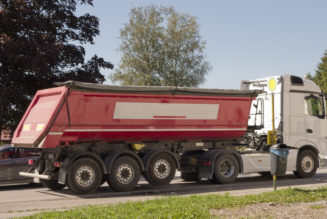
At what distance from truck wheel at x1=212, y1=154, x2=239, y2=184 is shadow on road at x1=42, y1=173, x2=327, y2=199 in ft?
0.78

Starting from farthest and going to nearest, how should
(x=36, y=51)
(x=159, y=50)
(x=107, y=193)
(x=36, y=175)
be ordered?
(x=159, y=50) → (x=36, y=51) → (x=36, y=175) → (x=107, y=193)

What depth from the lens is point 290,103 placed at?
1634 cm

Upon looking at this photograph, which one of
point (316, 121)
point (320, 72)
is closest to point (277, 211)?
point (316, 121)

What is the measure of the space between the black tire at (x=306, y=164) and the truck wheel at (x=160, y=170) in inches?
189

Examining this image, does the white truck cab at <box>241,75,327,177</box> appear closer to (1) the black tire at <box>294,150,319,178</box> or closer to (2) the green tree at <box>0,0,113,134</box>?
(1) the black tire at <box>294,150,319,178</box>

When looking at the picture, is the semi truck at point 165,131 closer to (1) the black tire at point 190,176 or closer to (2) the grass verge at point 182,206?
(1) the black tire at point 190,176

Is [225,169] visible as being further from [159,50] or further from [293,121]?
[159,50]

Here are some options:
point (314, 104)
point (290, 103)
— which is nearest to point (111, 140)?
point (290, 103)

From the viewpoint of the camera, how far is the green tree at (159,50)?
4991cm

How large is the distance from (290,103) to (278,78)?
0.91m

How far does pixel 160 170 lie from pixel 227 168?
93.7 inches

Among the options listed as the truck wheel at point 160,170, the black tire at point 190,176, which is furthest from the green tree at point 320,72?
the truck wheel at point 160,170

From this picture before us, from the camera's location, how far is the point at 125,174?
44.4 ft

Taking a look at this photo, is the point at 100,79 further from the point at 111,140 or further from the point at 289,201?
the point at 289,201
